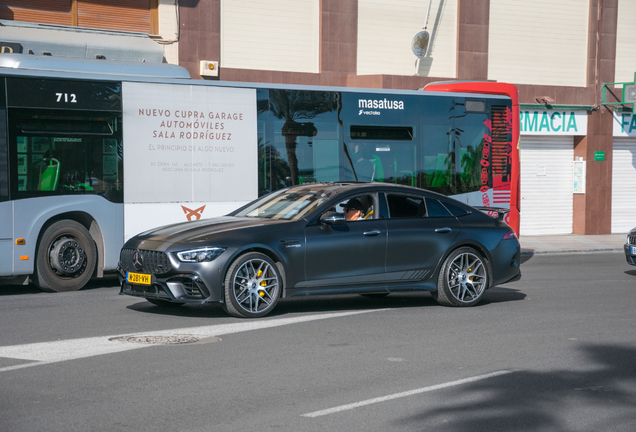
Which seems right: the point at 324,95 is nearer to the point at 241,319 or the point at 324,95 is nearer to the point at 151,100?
the point at 151,100

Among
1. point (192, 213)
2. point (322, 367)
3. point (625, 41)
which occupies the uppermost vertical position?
point (625, 41)

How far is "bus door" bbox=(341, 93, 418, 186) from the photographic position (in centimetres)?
1355

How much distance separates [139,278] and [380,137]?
6.32 meters

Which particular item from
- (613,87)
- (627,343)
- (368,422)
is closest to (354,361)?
(368,422)

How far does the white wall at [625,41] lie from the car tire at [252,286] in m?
20.8

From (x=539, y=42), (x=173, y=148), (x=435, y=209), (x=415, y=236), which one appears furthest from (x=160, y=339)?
(x=539, y=42)

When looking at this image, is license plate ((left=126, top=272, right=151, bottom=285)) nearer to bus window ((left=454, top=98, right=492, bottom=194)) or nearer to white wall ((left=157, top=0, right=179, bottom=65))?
bus window ((left=454, top=98, right=492, bottom=194))

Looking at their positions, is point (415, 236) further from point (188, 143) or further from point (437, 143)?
point (437, 143)

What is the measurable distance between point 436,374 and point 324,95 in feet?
26.1

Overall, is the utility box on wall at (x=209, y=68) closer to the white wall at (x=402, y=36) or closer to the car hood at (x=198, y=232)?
the white wall at (x=402, y=36)

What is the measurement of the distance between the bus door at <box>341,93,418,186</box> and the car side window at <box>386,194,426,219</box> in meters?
3.59

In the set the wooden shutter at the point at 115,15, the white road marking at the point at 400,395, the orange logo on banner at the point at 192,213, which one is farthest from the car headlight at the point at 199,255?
the wooden shutter at the point at 115,15

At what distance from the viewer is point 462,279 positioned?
9.92 meters

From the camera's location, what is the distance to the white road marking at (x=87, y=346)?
21.9ft
